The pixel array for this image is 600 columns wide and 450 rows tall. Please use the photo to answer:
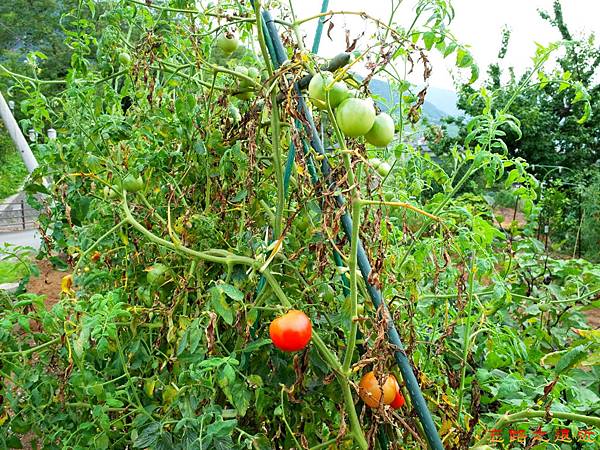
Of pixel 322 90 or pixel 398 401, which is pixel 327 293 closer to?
pixel 398 401

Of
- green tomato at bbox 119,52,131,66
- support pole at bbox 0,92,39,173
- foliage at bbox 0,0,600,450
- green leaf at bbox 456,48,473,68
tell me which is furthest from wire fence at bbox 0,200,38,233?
green leaf at bbox 456,48,473,68

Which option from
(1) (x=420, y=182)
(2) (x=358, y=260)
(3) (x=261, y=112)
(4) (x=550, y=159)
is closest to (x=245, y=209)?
(3) (x=261, y=112)

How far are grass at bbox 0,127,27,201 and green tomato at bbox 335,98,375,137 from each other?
632 inches

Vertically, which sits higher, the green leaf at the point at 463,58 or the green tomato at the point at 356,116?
the green leaf at the point at 463,58

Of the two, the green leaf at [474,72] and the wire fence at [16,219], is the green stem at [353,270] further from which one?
the wire fence at [16,219]

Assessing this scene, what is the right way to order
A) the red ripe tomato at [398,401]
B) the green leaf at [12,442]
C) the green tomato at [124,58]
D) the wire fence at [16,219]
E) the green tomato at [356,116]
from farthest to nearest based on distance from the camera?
the wire fence at [16,219], the green tomato at [124,58], the green leaf at [12,442], the red ripe tomato at [398,401], the green tomato at [356,116]

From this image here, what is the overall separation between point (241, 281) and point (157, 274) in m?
0.26

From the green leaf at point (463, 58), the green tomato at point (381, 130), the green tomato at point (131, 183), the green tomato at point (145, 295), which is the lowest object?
the green tomato at point (145, 295)

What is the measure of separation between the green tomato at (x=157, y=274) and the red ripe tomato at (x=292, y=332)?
426mm

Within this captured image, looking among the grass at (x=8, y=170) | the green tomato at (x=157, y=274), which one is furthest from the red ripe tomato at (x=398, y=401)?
the grass at (x=8, y=170)

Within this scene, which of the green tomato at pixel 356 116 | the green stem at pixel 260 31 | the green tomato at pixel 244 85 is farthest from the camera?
the green tomato at pixel 244 85

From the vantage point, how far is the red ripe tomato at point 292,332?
2.74 feet

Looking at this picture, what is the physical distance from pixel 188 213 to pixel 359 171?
45 cm

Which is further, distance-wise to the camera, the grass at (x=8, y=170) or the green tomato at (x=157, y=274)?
the grass at (x=8, y=170)
